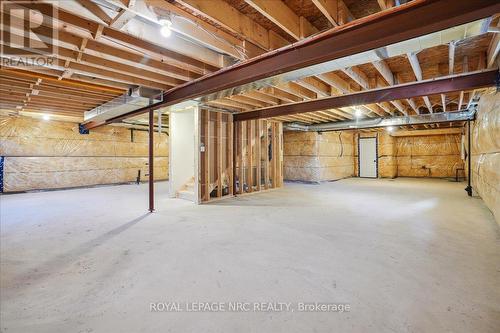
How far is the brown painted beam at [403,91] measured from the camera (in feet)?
10.9

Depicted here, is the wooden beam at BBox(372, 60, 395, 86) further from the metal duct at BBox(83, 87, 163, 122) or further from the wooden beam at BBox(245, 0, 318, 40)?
the metal duct at BBox(83, 87, 163, 122)

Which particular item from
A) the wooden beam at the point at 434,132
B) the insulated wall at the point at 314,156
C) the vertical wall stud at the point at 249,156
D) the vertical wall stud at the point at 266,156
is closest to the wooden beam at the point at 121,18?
the vertical wall stud at the point at 249,156

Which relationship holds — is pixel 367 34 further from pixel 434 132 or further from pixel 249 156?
pixel 434 132

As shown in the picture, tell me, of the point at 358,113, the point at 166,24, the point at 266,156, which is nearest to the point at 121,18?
the point at 166,24

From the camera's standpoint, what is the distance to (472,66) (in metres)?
3.42

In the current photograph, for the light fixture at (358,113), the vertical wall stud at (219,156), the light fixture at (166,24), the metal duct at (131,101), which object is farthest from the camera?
the light fixture at (358,113)

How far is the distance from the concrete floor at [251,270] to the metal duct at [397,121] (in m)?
2.80

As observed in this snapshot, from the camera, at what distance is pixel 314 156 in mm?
9094

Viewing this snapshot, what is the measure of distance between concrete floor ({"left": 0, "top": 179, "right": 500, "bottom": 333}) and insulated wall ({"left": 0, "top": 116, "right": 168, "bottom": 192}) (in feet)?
11.7

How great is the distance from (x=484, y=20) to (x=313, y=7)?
50.7 inches

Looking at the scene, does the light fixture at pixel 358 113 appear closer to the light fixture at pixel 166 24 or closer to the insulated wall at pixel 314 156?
the insulated wall at pixel 314 156

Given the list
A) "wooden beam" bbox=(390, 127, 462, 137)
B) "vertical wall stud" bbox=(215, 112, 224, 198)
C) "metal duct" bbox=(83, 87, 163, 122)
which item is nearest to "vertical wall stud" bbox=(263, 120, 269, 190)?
"vertical wall stud" bbox=(215, 112, 224, 198)

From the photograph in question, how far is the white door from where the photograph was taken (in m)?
11.2

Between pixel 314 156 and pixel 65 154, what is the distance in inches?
332
